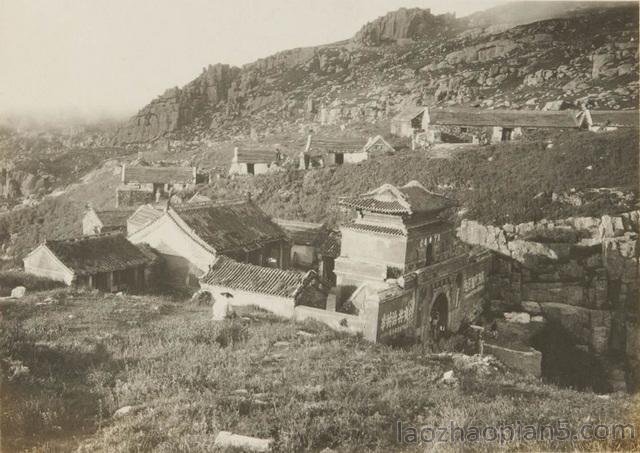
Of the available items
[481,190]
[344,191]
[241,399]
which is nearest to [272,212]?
[344,191]

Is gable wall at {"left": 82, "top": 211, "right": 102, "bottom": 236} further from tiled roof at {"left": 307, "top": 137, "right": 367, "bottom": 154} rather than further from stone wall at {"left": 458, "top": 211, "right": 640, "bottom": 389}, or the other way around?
stone wall at {"left": 458, "top": 211, "right": 640, "bottom": 389}

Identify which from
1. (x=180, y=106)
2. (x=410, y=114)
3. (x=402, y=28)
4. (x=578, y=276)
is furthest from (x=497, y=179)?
(x=180, y=106)

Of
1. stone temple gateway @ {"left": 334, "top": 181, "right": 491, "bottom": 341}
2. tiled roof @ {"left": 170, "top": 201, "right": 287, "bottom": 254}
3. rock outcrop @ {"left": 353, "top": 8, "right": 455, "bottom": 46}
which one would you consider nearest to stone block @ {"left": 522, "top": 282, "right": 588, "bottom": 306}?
stone temple gateway @ {"left": 334, "top": 181, "right": 491, "bottom": 341}

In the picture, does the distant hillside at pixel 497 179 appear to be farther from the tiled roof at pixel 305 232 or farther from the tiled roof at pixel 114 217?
the tiled roof at pixel 114 217

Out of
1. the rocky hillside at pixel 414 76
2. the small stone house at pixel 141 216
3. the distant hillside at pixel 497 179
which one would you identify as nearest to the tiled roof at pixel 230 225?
the small stone house at pixel 141 216

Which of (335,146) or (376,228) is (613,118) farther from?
(376,228)

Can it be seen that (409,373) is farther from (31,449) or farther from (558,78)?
(558,78)
